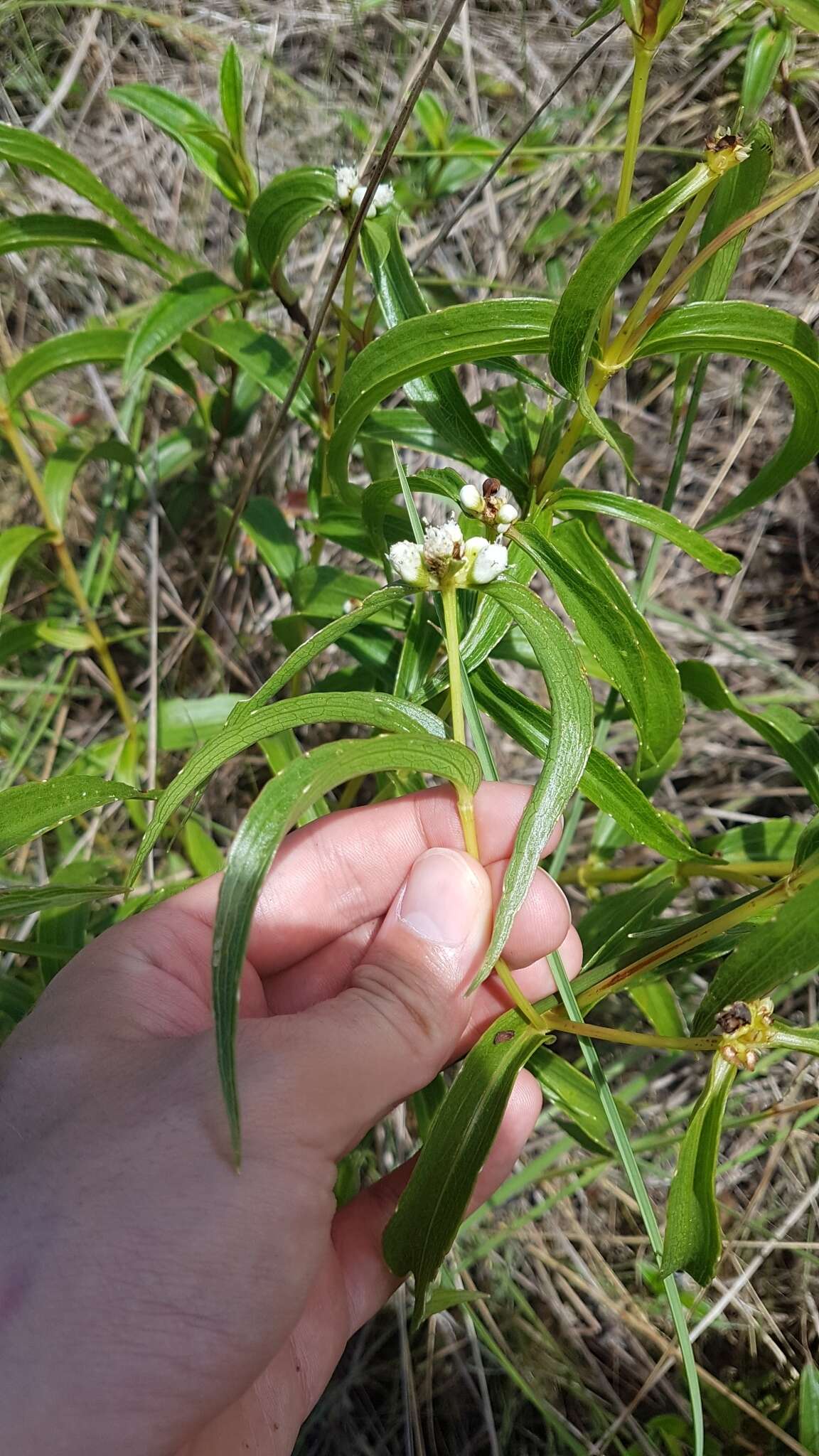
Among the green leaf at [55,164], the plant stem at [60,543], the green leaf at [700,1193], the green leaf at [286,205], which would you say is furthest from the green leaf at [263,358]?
the green leaf at [700,1193]

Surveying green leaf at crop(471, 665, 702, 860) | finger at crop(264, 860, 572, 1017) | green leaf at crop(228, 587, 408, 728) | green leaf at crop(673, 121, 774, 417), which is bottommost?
finger at crop(264, 860, 572, 1017)

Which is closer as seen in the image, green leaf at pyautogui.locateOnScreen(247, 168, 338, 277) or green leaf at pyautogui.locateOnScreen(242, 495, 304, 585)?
green leaf at pyautogui.locateOnScreen(247, 168, 338, 277)

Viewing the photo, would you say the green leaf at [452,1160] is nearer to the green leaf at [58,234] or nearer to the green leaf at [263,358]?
the green leaf at [263,358]

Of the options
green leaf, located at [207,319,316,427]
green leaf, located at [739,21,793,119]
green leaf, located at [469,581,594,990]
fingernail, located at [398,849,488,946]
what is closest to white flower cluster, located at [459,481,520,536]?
green leaf, located at [469,581,594,990]

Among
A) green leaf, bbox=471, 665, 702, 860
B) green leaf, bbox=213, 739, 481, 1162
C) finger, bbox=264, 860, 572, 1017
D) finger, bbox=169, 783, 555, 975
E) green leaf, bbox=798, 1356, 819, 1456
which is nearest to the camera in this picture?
green leaf, bbox=213, 739, 481, 1162

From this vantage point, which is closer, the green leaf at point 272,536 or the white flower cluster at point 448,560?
the white flower cluster at point 448,560

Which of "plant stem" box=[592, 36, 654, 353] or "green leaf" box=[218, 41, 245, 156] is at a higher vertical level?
"green leaf" box=[218, 41, 245, 156]

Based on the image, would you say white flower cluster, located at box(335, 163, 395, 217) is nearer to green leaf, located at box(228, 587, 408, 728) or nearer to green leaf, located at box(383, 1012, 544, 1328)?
green leaf, located at box(228, 587, 408, 728)
